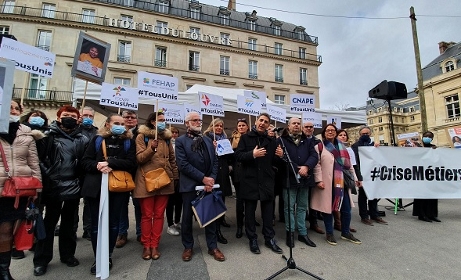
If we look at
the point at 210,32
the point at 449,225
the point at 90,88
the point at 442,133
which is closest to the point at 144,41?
the point at 210,32

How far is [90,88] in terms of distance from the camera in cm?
537

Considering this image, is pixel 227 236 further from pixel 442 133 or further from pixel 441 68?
pixel 441 68

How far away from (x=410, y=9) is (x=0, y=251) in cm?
1366

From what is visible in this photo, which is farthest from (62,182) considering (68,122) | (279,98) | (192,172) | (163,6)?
(163,6)

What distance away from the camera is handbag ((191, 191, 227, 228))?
9.47ft

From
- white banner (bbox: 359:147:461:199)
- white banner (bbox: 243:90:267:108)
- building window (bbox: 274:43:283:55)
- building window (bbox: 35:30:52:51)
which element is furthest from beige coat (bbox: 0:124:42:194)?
building window (bbox: 274:43:283:55)

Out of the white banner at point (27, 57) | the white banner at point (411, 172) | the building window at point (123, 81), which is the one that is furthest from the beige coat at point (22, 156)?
the building window at point (123, 81)

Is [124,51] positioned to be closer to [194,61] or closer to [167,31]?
[167,31]

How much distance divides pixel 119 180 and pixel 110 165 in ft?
0.66

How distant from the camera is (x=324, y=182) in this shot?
3.63 metres

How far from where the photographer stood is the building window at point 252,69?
85.8 ft

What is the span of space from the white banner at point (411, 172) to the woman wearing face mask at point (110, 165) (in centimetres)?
442

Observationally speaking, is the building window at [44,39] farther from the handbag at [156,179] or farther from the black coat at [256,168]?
the black coat at [256,168]

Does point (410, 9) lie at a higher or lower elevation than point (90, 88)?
higher
